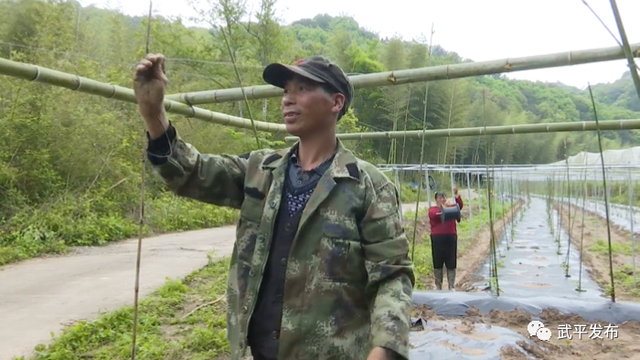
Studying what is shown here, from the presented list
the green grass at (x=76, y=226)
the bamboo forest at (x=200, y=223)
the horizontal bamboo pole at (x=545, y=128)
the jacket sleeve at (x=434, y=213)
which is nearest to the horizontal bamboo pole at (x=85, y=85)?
the bamboo forest at (x=200, y=223)

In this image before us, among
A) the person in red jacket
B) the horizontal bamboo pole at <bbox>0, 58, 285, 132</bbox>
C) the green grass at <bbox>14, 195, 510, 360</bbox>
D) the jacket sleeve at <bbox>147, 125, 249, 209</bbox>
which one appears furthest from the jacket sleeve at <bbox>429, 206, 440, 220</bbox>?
the jacket sleeve at <bbox>147, 125, 249, 209</bbox>

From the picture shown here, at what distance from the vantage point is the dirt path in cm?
439

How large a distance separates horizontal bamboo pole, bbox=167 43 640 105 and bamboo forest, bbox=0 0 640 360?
10 mm

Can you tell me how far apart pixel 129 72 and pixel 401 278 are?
12.8 meters

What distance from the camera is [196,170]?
1477mm

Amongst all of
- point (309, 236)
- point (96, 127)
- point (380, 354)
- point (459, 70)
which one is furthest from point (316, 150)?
point (96, 127)

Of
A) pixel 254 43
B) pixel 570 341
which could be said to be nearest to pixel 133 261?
pixel 570 341

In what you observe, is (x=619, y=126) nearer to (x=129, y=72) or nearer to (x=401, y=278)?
(x=401, y=278)

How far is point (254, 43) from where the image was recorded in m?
16.9

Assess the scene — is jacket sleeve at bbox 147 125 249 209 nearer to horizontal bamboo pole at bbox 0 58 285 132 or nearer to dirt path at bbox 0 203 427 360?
horizontal bamboo pole at bbox 0 58 285 132

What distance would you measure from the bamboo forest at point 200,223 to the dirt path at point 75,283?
0.03 meters

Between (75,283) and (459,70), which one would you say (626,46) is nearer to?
(459,70)

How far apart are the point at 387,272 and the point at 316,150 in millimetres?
406

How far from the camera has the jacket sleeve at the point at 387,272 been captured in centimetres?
125
